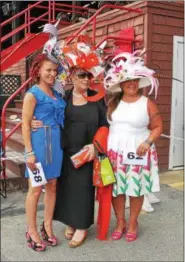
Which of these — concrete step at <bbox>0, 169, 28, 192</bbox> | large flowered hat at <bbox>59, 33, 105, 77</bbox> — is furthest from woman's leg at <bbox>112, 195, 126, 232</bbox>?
concrete step at <bbox>0, 169, 28, 192</bbox>

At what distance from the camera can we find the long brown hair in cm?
311

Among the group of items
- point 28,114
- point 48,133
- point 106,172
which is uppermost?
point 28,114

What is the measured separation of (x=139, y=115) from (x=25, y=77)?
6329mm

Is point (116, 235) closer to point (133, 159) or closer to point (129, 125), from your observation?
point (133, 159)

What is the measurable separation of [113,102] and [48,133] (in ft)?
2.18

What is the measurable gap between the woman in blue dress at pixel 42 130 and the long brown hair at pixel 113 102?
0.42 metres

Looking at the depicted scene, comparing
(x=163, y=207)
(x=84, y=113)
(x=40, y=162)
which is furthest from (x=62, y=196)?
(x=163, y=207)

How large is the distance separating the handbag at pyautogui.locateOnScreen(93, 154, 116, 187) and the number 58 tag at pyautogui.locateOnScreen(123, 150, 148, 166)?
0.15 meters

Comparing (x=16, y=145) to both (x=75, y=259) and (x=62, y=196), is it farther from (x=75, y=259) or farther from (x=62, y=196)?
(x=75, y=259)

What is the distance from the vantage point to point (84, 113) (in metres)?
2.98

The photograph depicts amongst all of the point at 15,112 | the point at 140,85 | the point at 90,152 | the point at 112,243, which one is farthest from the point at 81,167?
the point at 15,112

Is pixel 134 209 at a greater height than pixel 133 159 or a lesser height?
lesser

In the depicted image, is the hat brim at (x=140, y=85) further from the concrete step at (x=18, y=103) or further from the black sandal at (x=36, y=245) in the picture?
the concrete step at (x=18, y=103)

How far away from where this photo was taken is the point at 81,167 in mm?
3057
